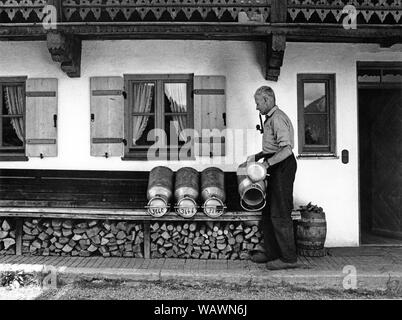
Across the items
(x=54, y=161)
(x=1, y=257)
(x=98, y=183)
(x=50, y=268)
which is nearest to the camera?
(x=50, y=268)

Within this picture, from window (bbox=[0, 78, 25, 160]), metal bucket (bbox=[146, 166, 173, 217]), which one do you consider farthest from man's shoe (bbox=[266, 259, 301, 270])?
window (bbox=[0, 78, 25, 160])

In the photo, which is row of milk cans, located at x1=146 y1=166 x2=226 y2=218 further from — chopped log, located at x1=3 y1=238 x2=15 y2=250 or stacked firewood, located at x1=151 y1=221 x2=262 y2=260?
chopped log, located at x1=3 y1=238 x2=15 y2=250

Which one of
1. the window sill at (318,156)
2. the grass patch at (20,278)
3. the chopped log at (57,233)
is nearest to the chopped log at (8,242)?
the chopped log at (57,233)

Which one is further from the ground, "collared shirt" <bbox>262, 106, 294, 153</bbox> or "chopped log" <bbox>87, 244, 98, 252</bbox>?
"collared shirt" <bbox>262, 106, 294, 153</bbox>

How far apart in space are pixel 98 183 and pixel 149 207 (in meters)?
1.31

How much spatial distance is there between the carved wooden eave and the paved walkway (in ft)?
9.91

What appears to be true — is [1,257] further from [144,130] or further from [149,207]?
[144,130]

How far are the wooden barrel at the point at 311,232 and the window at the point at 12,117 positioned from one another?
4.76 m

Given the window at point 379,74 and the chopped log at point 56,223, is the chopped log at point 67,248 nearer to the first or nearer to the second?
the chopped log at point 56,223

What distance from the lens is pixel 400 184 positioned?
838 centimetres

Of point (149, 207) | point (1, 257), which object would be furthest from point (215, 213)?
point (1, 257)

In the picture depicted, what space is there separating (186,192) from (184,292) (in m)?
1.45

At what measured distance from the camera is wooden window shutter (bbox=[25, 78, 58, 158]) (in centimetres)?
805

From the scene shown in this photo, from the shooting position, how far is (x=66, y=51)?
7469 mm
